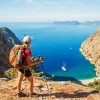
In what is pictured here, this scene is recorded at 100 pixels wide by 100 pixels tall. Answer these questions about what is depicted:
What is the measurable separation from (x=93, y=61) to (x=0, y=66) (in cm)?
8928

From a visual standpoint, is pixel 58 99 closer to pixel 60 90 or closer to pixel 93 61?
pixel 60 90

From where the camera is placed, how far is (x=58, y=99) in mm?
15180

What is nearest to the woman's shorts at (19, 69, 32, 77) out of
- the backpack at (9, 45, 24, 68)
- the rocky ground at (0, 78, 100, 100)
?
the backpack at (9, 45, 24, 68)

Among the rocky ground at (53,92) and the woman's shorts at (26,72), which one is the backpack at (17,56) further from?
the rocky ground at (53,92)

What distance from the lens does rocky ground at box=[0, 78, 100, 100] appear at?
1531 centimetres

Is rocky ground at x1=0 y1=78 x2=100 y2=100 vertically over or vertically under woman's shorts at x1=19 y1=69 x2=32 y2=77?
under

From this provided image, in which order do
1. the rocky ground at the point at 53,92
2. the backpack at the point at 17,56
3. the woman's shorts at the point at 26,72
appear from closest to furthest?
the backpack at the point at 17,56 → the woman's shorts at the point at 26,72 → the rocky ground at the point at 53,92

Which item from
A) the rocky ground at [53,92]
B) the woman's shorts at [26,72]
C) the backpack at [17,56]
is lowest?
the rocky ground at [53,92]

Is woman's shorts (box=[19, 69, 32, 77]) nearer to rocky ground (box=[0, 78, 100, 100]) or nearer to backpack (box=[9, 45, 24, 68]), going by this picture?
backpack (box=[9, 45, 24, 68])

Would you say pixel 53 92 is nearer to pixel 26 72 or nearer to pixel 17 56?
pixel 26 72

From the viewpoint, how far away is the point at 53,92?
16.3 metres

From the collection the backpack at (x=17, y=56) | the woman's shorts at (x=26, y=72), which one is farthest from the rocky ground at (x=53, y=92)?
the backpack at (x=17, y=56)

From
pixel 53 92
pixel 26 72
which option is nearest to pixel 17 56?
pixel 26 72

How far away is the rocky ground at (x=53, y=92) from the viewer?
1531 centimetres
